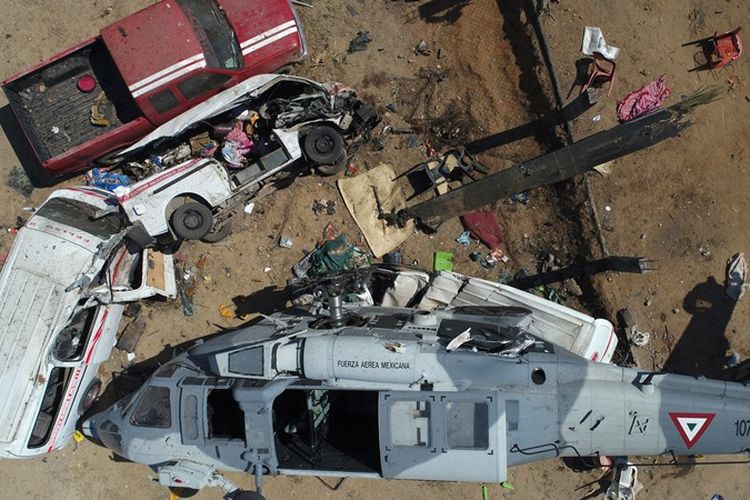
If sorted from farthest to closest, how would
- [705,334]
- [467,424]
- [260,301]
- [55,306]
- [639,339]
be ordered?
[260,301] < [705,334] < [639,339] < [55,306] < [467,424]

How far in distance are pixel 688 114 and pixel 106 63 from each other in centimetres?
870

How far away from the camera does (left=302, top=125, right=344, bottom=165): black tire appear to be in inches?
385

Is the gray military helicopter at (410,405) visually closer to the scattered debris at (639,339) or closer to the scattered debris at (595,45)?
the scattered debris at (639,339)

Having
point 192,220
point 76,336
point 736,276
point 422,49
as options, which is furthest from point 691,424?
point 76,336

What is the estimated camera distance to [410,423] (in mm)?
7562

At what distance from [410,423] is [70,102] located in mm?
6742

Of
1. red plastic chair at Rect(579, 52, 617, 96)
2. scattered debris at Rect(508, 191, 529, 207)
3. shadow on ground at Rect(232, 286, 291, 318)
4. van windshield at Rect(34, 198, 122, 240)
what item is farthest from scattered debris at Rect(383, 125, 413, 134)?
van windshield at Rect(34, 198, 122, 240)

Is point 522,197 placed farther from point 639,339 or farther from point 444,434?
point 444,434

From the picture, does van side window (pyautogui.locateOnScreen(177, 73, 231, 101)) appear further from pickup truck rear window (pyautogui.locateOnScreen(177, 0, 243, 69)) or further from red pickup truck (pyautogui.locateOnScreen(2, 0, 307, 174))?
pickup truck rear window (pyautogui.locateOnScreen(177, 0, 243, 69))

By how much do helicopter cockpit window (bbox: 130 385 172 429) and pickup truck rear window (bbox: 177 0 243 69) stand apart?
14.9 ft

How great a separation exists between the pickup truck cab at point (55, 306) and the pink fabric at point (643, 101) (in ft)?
24.4

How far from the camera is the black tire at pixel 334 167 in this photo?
33.5 feet

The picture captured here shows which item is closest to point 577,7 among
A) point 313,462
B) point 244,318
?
point 244,318

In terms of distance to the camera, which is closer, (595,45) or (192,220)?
(192,220)
